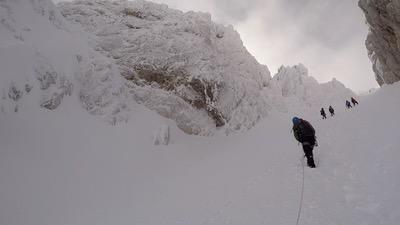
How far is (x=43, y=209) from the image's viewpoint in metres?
13.0

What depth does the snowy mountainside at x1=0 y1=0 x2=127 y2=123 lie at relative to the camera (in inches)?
771

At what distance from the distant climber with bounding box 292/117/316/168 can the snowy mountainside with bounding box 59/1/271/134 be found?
1495 cm

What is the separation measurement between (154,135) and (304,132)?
12.5 m

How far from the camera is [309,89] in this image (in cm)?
8175

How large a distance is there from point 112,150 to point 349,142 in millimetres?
12942

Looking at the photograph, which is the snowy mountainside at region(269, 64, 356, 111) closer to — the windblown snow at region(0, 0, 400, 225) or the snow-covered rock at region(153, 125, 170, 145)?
the windblown snow at region(0, 0, 400, 225)

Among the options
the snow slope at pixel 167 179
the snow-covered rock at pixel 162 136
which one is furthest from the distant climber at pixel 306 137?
the snow-covered rock at pixel 162 136

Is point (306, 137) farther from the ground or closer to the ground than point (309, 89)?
closer to the ground

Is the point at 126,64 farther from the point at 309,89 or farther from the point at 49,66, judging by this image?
the point at 309,89

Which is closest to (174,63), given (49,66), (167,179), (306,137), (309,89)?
(49,66)

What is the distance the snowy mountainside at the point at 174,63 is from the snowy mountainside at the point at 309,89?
40.8 meters

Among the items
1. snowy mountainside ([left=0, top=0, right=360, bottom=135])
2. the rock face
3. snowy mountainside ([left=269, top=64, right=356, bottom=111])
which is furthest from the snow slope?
snowy mountainside ([left=269, top=64, right=356, bottom=111])

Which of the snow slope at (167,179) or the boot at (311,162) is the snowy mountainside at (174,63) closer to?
the snow slope at (167,179)

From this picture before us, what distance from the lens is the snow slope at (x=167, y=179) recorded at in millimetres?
9031
